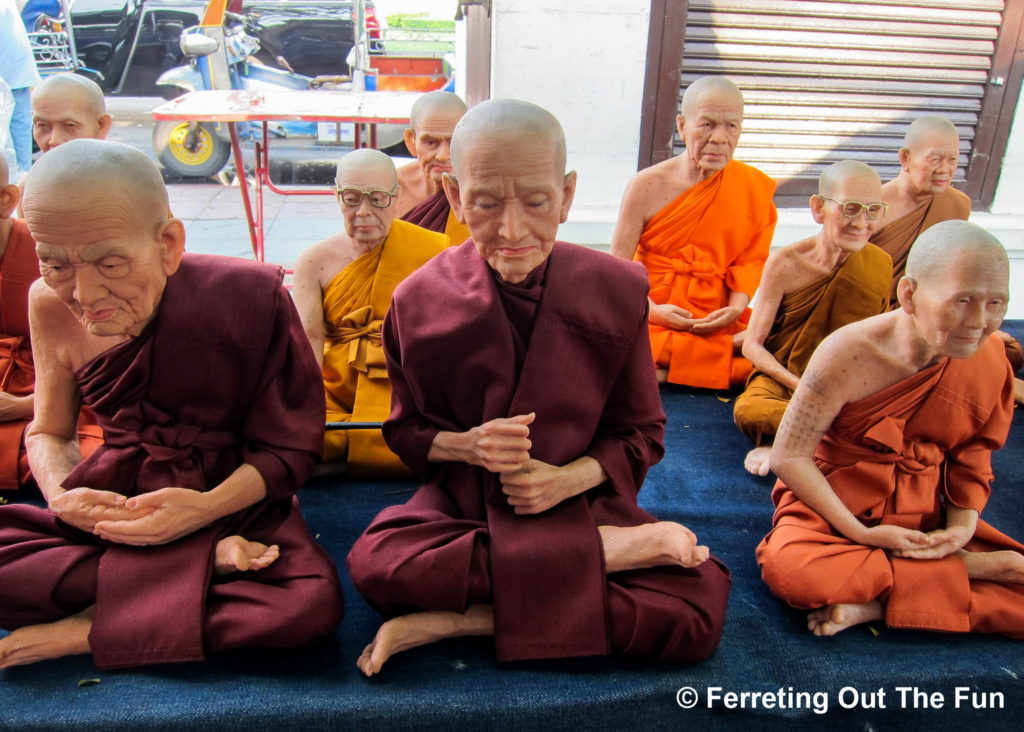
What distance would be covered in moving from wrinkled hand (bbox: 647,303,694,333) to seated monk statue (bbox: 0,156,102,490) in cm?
240

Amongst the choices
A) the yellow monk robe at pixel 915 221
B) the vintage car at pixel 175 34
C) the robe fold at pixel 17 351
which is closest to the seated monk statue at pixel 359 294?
the robe fold at pixel 17 351

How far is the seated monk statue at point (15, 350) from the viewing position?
2.80 meters

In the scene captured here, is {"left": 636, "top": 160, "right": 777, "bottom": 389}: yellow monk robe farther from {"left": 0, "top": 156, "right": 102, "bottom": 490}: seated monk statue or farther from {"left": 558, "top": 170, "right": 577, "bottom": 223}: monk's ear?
{"left": 0, "top": 156, "right": 102, "bottom": 490}: seated monk statue

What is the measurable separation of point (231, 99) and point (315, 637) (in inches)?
180

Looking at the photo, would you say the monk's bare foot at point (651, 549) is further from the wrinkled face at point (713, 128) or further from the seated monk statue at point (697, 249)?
the wrinkled face at point (713, 128)

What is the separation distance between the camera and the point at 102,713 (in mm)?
1909

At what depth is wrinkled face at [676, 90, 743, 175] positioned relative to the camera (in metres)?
3.64

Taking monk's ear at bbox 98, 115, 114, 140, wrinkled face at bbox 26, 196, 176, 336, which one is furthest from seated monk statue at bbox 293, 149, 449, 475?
monk's ear at bbox 98, 115, 114, 140

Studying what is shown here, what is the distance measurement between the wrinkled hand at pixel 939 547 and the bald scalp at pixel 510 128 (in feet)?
4.72

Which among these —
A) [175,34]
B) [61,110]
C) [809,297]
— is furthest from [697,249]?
[175,34]

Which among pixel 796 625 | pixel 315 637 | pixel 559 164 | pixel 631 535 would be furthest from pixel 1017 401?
pixel 315 637

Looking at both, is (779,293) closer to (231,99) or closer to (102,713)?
(102,713)

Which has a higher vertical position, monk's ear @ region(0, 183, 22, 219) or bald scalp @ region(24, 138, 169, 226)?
bald scalp @ region(24, 138, 169, 226)

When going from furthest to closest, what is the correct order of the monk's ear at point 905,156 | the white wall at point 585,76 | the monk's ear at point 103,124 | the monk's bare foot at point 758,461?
the white wall at point 585,76
the monk's ear at point 905,156
the monk's ear at point 103,124
the monk's bare foot at point 758,461
